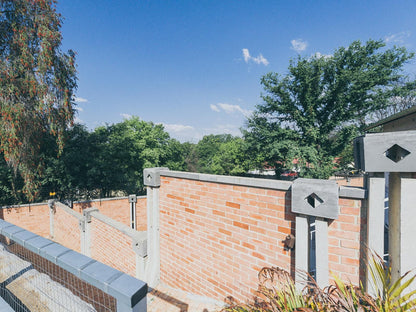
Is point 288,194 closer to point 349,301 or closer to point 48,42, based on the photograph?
point 349,301

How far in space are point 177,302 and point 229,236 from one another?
2.12m

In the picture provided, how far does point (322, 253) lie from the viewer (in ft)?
8.11

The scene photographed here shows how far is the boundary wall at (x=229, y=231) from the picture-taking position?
241cm

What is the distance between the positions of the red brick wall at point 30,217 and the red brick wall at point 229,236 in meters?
8.41

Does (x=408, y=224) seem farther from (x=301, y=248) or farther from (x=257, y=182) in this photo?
(x=257, y=182)

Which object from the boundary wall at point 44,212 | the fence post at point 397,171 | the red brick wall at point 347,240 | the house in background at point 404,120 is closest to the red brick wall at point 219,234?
the red brick wall at point 347,240

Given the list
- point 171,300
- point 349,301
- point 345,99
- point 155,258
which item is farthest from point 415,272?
point 345,99

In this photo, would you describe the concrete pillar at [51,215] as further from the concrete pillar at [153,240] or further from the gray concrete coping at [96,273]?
the gray concrete coping at [96,273]

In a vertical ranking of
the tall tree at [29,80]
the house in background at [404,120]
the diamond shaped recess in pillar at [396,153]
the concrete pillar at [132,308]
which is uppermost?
the tall tree at [29,80]

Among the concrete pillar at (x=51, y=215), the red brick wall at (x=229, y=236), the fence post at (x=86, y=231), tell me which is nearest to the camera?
the red brick wall at (x=229, y=236)

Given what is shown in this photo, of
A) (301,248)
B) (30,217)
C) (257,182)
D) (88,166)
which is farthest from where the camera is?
(88,166)

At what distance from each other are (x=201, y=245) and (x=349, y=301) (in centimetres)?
272

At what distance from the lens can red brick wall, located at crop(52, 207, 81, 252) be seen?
7797 mm

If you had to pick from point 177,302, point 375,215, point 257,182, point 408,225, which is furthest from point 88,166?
point 408,225
